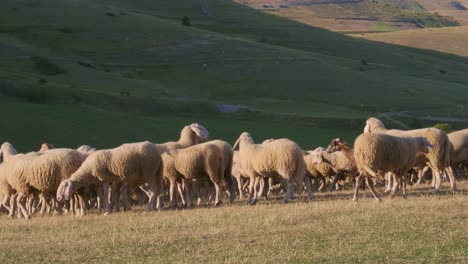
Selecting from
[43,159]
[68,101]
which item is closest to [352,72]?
[68,101]

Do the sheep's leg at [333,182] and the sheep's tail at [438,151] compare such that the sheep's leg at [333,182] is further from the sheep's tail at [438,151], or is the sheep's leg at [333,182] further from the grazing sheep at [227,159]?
the grazing sheep at [227,159]

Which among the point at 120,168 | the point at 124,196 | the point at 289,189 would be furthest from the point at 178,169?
the point at 289,189

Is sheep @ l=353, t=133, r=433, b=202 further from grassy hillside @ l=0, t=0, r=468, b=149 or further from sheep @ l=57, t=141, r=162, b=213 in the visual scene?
grassy hillside @ l=0, t=0, r=468, b=149

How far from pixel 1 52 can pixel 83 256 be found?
61.9 m

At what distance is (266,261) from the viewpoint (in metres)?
13.3

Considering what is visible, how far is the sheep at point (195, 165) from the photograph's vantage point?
23.6 metres

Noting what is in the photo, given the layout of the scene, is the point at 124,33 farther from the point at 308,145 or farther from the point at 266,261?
the point at 266,261

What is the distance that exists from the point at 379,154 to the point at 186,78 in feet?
187

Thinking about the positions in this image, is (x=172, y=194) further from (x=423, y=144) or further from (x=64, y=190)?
(x=423, y=144)

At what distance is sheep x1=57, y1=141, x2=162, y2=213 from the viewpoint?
22.2m

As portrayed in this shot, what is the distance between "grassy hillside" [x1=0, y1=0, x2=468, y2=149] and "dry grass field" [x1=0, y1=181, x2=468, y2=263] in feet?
68.8

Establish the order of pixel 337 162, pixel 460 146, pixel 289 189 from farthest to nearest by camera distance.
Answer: pixel 460 146 < pixel 337 162 < pixel 289 189

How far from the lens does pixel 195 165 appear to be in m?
23.8

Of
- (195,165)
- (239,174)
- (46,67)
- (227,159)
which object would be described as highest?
(227,159)
